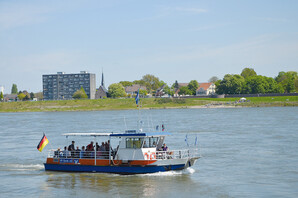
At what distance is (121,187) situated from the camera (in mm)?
29094

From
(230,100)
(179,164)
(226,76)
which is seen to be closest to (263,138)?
(179,164)

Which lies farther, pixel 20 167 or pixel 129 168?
pixel 20 167

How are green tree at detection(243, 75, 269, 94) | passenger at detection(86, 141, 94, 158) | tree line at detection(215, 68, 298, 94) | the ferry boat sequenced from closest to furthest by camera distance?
the ferry boat < passenger at detection(86, 141, 94, 158) < green tree at detection(243, 75, 269, 94) < tree line at detection(215, 68, 298, 94)

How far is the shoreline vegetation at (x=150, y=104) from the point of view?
482ft

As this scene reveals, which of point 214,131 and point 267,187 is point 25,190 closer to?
point 267,187

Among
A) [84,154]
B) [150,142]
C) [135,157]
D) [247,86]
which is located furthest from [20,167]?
[247,86]

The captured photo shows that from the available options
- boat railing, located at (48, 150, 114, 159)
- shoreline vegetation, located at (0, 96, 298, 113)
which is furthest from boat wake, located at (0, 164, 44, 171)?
shoreline vegetation, located at (0, 96, 298, 113)

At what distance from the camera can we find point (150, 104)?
496 ft

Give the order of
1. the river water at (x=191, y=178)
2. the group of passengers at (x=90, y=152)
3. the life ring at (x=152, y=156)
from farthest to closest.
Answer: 1. the group of passengers at (x=90, y=152)
2. the life ring at (x=152, y=156)
3. the river water at (x=191, y=178)

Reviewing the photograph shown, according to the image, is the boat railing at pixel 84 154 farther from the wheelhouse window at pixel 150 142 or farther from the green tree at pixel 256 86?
the green tree at pixel 256 86

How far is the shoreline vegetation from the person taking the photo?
147000mm

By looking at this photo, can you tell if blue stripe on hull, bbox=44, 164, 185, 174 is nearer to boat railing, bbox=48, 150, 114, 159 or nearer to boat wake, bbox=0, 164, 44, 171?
boat railing, bbox=48, 150, 114, 159

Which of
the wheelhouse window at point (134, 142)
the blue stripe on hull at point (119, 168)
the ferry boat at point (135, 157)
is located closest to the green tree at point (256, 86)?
the ferry boat at point (135, 157)

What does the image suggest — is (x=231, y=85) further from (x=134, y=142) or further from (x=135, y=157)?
(x=135, y=157)
